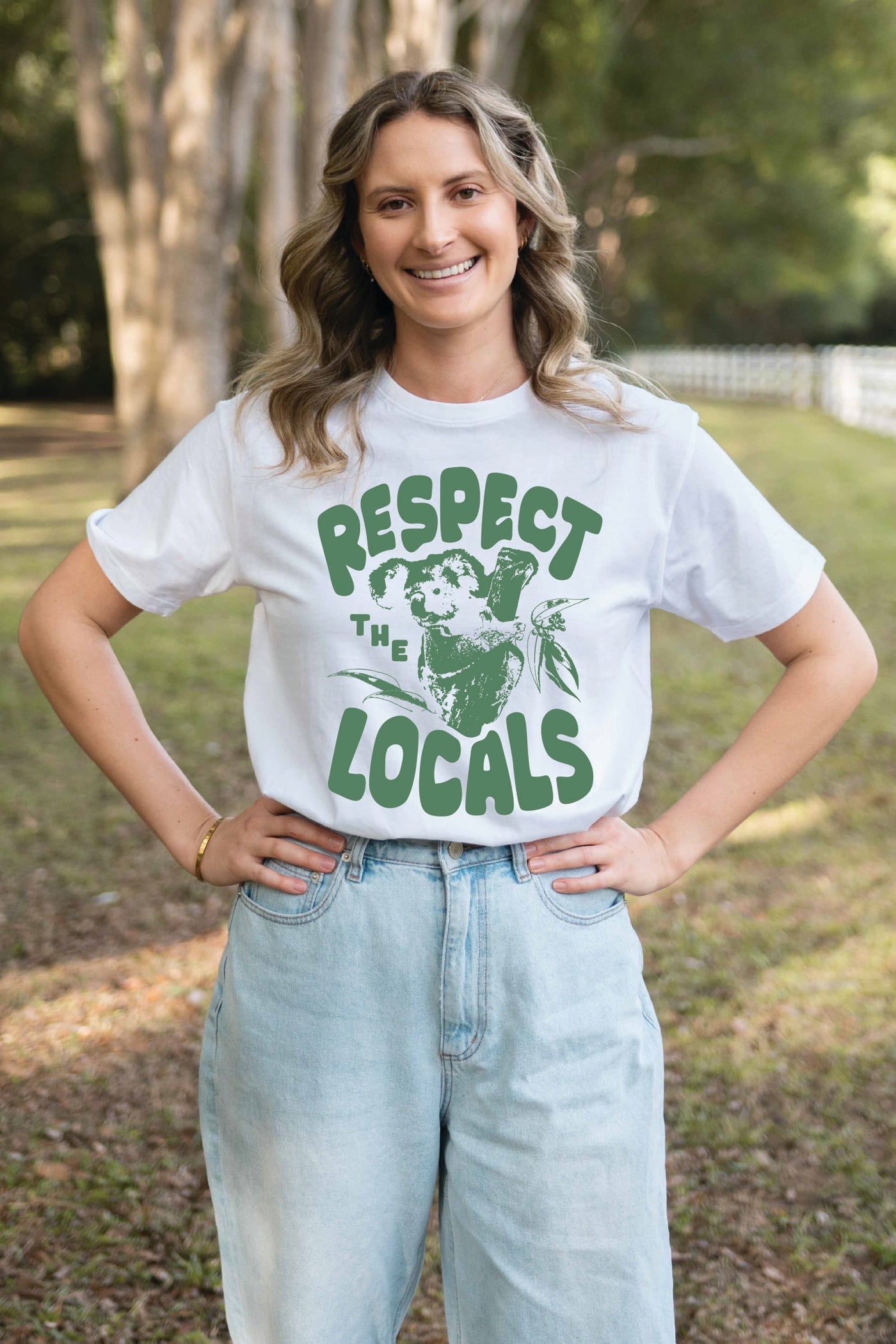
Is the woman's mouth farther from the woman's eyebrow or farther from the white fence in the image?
the white fence

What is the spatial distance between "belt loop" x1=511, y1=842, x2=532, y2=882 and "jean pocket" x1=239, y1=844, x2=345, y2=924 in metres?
0.22

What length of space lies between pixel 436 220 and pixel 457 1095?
1158 mm

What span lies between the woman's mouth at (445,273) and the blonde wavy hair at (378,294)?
0.12 m

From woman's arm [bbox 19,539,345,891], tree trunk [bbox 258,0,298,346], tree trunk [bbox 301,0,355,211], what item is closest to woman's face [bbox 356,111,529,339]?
woman's arm [bbox 19,539,345,891]

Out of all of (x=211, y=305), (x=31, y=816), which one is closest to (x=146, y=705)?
(x=31, y=816)

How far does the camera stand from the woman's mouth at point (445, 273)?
1.85 meters

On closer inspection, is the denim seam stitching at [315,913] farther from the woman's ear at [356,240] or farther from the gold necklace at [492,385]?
the woman's ear at [356,240]

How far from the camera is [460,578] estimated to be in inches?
71.2

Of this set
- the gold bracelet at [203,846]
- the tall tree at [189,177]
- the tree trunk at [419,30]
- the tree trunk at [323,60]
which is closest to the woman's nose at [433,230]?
the gold bracelet at [203,846]

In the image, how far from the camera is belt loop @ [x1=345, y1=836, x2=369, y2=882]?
1765 mm

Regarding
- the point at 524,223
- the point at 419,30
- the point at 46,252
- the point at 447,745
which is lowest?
the point at 46,252

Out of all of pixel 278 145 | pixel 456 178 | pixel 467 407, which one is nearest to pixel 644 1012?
pixel 467 407

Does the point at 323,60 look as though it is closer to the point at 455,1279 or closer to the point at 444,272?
the point at 444,272

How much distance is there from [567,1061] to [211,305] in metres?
10.7
